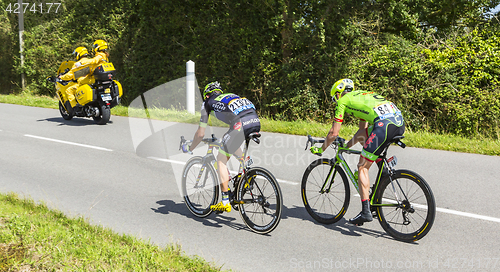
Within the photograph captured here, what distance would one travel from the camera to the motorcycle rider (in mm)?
11984

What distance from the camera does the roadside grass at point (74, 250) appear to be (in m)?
3.89

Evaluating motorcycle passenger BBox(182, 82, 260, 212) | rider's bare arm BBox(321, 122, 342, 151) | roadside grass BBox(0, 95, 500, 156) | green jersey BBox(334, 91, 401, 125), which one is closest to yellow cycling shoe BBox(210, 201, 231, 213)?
motorcycle passenger BBox(182, 82, 260, 212)

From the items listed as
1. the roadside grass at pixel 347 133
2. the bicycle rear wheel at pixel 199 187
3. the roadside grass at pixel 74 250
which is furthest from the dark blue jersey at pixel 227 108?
the roadside grass at pixel 347 133

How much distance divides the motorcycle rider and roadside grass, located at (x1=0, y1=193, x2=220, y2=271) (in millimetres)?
7789

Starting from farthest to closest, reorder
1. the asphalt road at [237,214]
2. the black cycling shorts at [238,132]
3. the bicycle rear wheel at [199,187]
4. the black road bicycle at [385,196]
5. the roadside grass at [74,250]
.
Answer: the bicycle rear wheel at [199,187] → the black cycling shorts at [238,132] → the black road bicycle at [385,196] → the asphalt road at [237,214] → the roadside grass at [74,250]

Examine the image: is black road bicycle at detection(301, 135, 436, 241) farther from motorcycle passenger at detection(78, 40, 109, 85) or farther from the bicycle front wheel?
motorcycle passenger at detection(78, 40, 109, 85)

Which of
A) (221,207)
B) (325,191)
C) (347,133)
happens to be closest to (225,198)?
(221,207)

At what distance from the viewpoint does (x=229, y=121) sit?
512 centimetres

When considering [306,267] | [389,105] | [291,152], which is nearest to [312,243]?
[306,267]

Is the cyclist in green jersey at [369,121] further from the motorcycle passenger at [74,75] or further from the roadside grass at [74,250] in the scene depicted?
the motorcycle passenger at [74,75]

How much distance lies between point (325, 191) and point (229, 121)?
5.05ft

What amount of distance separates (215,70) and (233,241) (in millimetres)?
12269

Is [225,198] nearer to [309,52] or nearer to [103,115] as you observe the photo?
[103,115]

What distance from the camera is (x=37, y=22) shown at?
23.3 m
